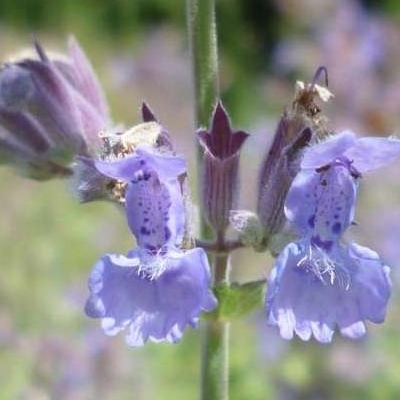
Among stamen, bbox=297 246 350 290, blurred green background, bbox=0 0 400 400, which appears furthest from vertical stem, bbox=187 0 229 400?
blurred green background, bbox=0 0 400 400

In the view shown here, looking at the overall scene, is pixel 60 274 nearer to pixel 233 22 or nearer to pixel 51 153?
pixel 51 153

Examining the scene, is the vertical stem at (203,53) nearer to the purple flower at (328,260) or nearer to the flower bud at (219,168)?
the flower bud at (219,168)

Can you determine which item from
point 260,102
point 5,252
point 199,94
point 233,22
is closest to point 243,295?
point 199,94

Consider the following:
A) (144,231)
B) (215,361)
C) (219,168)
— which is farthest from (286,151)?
(215,361)

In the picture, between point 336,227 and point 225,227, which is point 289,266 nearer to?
point 336,227

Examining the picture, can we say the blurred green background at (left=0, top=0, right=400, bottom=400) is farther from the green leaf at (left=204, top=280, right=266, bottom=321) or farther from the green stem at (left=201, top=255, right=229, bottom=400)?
the green leaf at (left=204, top=280, right=266, bottom=321)
